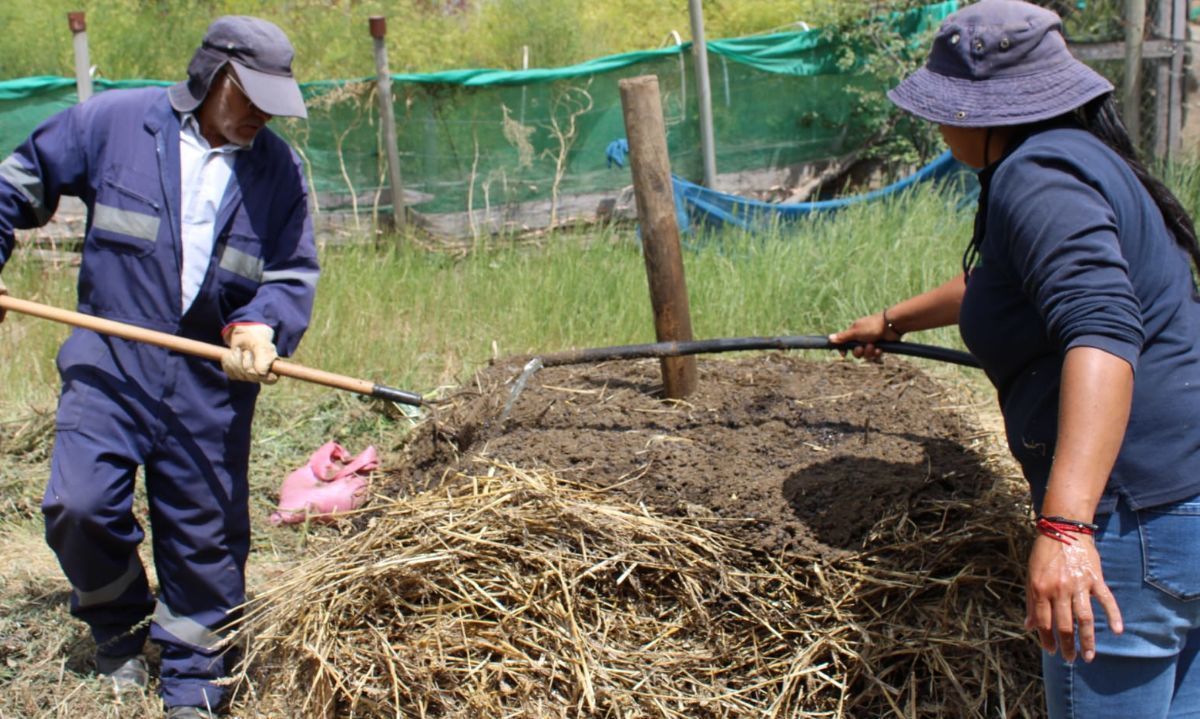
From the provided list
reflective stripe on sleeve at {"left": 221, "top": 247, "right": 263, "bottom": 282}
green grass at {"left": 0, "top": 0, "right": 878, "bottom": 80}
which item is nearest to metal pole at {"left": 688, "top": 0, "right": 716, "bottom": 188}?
green grass at {"left": 0, "top": 0, "right": 878, "bottom": 80}

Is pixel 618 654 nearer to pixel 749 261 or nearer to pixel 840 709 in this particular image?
pixel 840 709

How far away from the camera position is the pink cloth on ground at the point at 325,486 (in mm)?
4816

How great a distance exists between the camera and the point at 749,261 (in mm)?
7008

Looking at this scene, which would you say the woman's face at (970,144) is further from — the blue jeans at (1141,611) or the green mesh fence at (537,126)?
the green mesh fence at (537,126)

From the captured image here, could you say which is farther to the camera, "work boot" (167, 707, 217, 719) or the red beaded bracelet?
"work boot" (167, 707, 217, 719)

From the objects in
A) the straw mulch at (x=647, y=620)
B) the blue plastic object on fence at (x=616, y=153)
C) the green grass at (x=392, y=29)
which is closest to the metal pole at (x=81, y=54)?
the green grass at (x=392, y=29)

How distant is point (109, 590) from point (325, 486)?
4.77 feet

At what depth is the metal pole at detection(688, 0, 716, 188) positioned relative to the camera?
8680 millimetres

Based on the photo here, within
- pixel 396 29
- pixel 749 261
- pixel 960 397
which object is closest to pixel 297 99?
pixel 960 397

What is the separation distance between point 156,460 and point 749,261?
4.27 metres

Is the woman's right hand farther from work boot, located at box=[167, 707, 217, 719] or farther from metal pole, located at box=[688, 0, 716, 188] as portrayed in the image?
metal pole, located at box=[688, 0, 716, 188]

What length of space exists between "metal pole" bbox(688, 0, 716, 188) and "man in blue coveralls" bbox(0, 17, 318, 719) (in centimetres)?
560

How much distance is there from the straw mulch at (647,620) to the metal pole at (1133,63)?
572 cm

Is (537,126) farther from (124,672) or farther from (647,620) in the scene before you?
(647,620)
